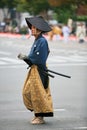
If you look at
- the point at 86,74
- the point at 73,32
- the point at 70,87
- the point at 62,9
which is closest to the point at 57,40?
the point at 73,32

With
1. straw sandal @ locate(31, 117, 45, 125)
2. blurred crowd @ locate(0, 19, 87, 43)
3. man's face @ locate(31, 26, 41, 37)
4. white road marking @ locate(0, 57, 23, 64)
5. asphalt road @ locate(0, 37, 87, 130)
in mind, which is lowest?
blurred crowd @ locate(0, 19, 87, 43)

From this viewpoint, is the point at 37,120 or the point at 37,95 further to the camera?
the point at 37,120

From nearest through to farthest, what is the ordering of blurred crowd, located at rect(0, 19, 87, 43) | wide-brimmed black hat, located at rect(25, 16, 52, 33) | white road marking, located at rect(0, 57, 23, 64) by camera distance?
wide-brimmed black hat, located at rect(25, 16, 52, 33)
white road marking, located at rect(0, 57, 23, 64)
blurred crowd, located at rect(0, 19, 87, 43)

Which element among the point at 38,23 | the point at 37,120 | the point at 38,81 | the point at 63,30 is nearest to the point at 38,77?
the point at 38,81

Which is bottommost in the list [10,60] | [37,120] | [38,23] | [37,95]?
[10,60]

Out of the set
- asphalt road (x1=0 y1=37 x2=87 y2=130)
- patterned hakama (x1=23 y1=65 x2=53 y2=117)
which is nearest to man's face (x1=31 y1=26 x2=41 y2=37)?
patterned hakama (x1=23 y1=65 x2=53 y2=117)

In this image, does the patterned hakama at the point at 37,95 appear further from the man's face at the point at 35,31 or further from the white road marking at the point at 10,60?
the white road marking at the point at 10,60

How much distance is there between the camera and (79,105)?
12.1 metres

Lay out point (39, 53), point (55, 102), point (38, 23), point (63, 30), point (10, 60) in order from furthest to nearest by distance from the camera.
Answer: point (63, 30)
point (10, 60)
point (55, 102)
point (38, 23)
point (39, 53)

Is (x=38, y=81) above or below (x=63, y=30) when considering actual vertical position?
above

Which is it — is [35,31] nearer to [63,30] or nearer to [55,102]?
[55,102]

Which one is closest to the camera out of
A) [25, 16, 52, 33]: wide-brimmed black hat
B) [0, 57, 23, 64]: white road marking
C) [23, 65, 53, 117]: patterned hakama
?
[23, 65, 53, 117]: patterned hakama

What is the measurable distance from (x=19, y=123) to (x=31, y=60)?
3.42ft

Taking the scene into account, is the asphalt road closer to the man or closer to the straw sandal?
the straw sandal
